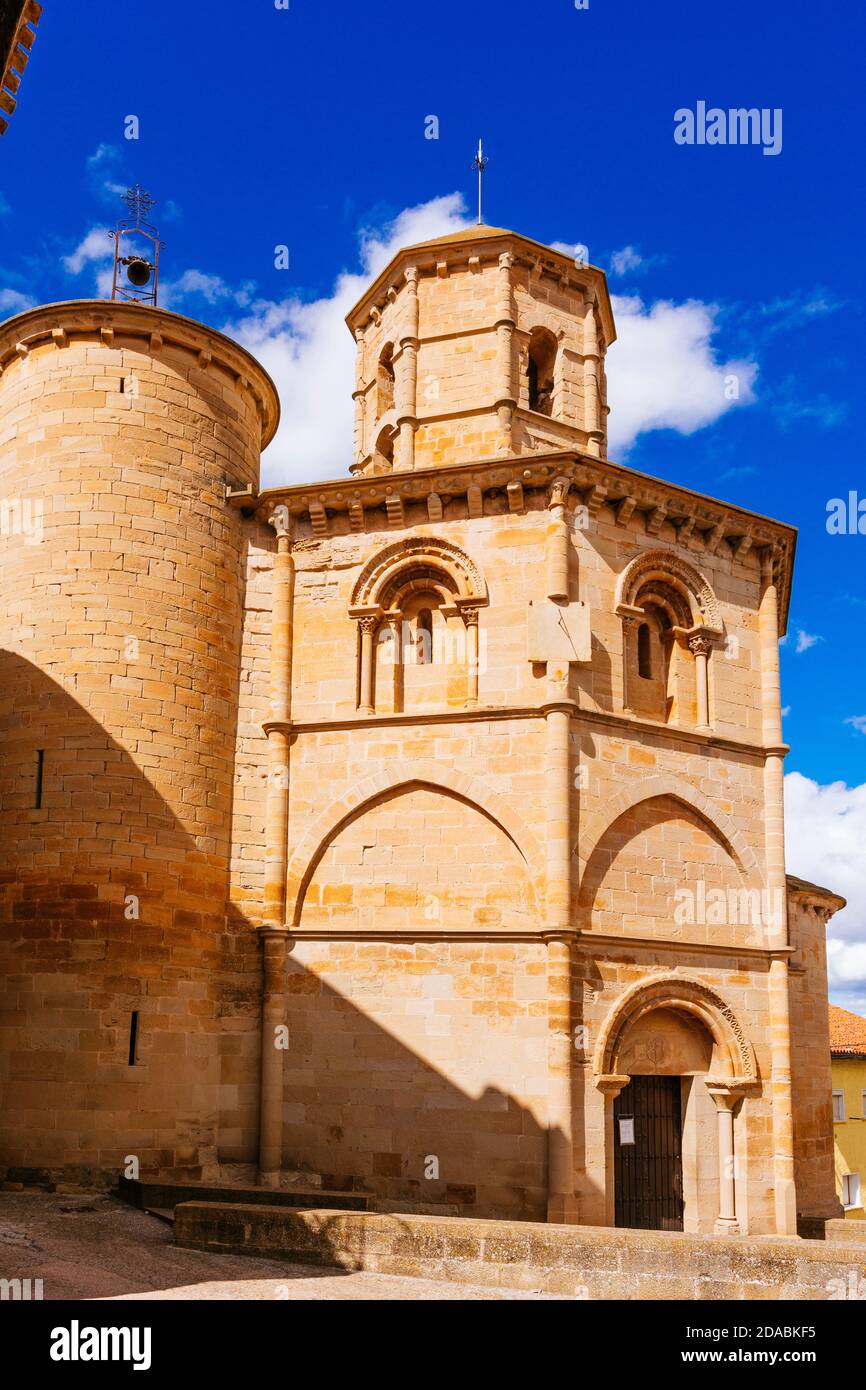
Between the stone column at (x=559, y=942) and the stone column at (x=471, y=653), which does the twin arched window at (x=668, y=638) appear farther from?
the stone column at (x=471, y=653)

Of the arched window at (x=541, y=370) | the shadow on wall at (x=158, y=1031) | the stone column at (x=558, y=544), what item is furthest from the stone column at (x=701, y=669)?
the arched window at (x=541, y=370)

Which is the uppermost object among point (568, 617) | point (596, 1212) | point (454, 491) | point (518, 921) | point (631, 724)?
point (454, 491)

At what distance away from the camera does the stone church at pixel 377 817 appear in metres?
14.7

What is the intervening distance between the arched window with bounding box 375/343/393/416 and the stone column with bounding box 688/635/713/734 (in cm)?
699

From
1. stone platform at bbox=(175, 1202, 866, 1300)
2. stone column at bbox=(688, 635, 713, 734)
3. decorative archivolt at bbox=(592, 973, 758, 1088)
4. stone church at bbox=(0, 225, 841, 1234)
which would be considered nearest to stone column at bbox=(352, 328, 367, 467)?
stone church at bbox=(0, 225, 841, 1234)

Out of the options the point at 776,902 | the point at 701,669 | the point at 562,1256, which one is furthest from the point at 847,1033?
the point at 562,1256

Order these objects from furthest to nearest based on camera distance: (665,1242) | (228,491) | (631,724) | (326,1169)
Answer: (228,491)
(631,724)
(326,1169)
(665,1242)

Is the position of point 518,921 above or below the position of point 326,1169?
above

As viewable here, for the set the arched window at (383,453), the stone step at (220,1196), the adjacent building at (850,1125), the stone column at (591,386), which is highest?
the stone column at (591,386)

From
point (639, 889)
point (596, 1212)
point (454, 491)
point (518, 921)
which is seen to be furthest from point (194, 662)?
point (596, 1212)

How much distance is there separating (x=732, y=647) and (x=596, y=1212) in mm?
7650

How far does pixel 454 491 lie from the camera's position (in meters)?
16.6

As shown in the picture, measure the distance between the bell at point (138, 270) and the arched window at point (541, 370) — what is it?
6031 millimetres

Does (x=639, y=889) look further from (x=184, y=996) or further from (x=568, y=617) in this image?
(x=184, y=996)
